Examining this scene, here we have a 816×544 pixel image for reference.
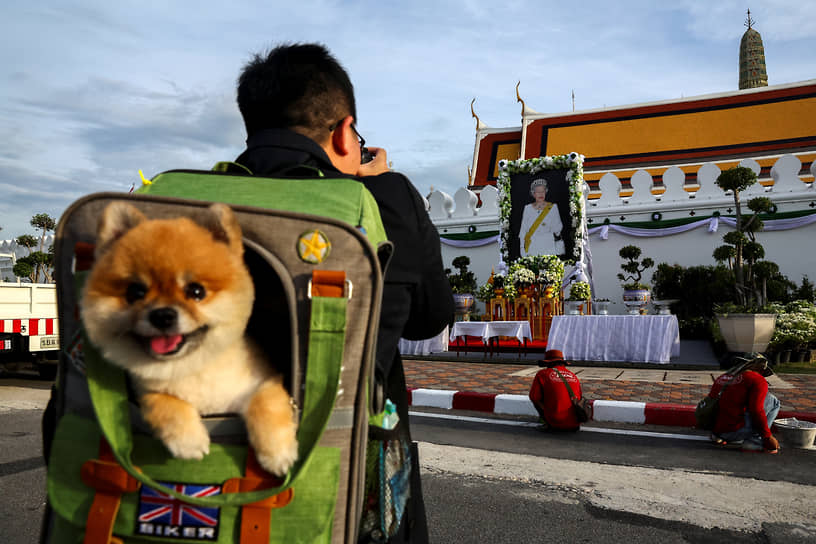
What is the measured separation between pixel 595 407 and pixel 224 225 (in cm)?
557

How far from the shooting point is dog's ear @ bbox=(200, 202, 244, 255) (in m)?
0.96

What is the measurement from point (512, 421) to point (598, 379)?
2.91m

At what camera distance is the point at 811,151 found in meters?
19.4

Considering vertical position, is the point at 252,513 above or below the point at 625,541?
above

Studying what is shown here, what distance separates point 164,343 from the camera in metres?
0.99

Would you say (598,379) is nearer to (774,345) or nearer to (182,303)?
(774,345)

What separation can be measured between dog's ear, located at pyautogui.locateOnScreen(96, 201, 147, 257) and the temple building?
17844mm

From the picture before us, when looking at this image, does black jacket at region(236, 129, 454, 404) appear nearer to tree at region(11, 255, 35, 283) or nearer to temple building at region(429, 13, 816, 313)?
temple building at region(429, 13, 816, 313)

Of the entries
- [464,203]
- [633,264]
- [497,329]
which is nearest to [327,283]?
[497,329]

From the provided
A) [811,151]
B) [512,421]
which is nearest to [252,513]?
[512,421]

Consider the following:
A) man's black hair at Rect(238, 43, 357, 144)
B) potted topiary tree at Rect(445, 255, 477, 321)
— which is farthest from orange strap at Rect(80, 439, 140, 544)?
potted topiary tree at Rect(445, 255, 477, 321)

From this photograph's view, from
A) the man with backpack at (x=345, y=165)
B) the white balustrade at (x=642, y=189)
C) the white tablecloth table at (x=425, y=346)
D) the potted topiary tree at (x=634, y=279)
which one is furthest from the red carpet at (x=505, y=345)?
the man with backpack at (x=345, y=165)

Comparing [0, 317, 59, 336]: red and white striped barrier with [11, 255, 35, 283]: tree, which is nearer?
[0, 317, 59, 336]: red and white striped barrier

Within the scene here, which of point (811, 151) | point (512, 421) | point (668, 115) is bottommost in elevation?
point (512, 421)
